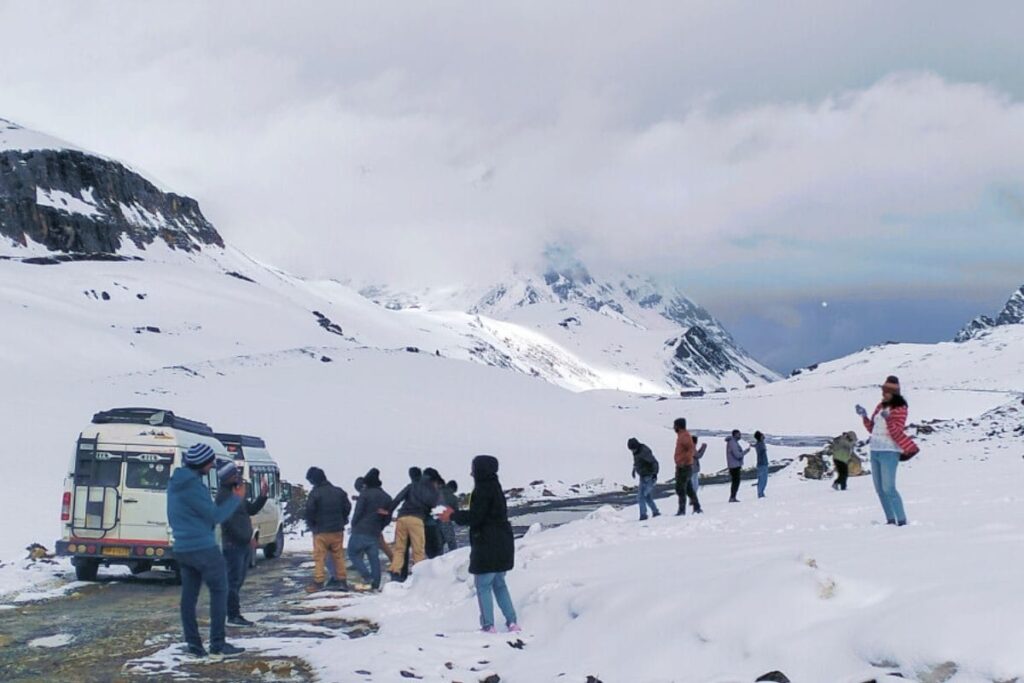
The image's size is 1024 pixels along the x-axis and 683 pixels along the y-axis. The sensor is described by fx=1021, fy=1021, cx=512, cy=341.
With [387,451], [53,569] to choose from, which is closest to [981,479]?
[53,569]

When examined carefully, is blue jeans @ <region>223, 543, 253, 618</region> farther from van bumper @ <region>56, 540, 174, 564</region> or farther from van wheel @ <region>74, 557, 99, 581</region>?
van wheel @ <region>74, 557, 99, 581</region>

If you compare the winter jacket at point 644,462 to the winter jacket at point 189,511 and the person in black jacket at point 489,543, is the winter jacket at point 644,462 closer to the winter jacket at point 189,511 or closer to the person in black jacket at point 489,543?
the person in black jacket at point 489,543

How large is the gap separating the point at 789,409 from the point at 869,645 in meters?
111

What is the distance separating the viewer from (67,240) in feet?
439

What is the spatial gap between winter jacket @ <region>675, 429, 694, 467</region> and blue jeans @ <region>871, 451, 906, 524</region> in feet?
21.6

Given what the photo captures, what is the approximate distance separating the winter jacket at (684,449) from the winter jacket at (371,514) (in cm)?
622

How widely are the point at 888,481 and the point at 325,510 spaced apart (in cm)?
816

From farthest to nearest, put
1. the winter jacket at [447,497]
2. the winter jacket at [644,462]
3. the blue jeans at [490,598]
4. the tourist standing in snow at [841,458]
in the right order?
the tourist standing in snow at [841,458]
the winter jacket at [447,497]
the winter jacket at [644,462]
the blue jeans at [490,598]

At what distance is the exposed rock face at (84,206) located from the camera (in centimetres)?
13325

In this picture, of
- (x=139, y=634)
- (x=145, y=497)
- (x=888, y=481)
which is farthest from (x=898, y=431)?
(x=145, y=497)

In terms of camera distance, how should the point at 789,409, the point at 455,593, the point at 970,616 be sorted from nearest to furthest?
the point at 970,616
the point at 455,593
the point at 789,409

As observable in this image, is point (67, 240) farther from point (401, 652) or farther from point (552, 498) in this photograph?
point (401, 652)

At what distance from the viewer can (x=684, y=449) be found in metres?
19.8

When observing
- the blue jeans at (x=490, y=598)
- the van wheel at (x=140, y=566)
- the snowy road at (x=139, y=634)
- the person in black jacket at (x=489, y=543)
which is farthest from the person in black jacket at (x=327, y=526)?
the blue jeans at (x=490, y=598)
